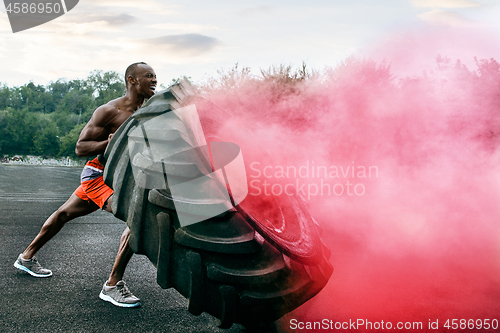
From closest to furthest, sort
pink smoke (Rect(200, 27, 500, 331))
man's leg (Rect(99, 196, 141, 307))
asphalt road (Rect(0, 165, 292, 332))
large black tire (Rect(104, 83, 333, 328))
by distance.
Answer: large black tire (Rect(104, 83, 333, 328))
asphalt road (Rect(0, 165, 292, 332))
man's leg (Rect(99, 196, 141, 307))
pink smoke (Rect(200, 27, 500, 331))

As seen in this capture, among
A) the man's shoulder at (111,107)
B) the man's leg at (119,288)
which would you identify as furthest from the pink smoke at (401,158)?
the man's leg at (119,288)

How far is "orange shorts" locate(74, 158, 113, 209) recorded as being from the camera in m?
2.86

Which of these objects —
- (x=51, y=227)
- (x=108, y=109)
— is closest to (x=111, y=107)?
(x=108, y=109)

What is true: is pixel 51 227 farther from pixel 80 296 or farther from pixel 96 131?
pixel 96 131

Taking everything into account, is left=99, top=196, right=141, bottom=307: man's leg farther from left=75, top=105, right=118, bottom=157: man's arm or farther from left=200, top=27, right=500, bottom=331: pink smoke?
left=200, top=27, right=500, bottom=331: pink smoke

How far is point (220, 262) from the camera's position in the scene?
1.53 metres

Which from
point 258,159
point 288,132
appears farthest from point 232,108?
point 258,159

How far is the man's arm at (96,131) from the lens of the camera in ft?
9.36

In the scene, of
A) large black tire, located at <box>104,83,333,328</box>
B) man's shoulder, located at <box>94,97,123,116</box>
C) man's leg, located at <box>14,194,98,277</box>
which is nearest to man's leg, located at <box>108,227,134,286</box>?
man's leg, located at <box>14,194,98,277</box>

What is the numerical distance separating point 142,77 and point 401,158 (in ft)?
8.29

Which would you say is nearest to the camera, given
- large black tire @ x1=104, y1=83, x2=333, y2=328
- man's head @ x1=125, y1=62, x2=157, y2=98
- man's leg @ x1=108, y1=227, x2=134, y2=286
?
large black tire @ x1=104, y1=83, x2=333, y2=328

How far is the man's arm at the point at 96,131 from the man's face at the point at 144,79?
304 mm

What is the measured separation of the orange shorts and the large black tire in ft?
4.31

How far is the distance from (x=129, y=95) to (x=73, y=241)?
2368 mm
